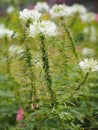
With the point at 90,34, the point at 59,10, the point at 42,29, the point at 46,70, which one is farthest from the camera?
the point at 90,34

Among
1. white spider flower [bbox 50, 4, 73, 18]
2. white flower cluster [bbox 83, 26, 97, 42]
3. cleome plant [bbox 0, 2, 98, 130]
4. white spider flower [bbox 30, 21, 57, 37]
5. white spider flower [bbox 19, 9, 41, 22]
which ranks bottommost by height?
cleome plant [bbox 0, 2, 98, 130]

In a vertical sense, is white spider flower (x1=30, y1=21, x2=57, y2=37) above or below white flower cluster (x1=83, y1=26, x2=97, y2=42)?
below

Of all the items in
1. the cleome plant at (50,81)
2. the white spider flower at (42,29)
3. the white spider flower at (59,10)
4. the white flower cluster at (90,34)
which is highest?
the white flower cluster at (90,34)

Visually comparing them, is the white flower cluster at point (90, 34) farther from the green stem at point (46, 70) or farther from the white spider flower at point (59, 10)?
the green stem at point (46, 70)

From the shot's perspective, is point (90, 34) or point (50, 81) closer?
point (50, 81)

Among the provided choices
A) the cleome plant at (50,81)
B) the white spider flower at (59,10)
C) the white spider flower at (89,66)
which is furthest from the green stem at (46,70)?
the white spider flower at (59,10)

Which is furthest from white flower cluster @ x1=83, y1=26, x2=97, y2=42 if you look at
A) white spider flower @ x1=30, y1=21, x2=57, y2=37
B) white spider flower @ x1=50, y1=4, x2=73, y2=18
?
white spider flower @ x1=30, y1=21, x2=57, y2=37

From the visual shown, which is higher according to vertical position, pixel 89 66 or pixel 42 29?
pixel 42 29

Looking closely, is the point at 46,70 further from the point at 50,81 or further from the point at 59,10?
the point at 59,10

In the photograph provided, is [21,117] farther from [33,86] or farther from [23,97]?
[33,86]

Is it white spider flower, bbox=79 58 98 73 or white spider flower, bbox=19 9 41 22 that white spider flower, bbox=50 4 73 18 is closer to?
→ white spider flower, bbox=19 9 41 22

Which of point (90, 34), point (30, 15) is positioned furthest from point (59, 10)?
point (90, 34)

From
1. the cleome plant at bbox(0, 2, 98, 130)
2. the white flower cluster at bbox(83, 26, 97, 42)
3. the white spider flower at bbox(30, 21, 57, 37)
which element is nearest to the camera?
the white spider flower at bbox(30, 21, 57, 37)

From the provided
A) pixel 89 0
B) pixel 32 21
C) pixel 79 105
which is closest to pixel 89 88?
pixel 79 105
